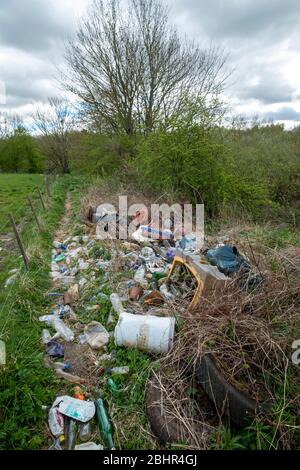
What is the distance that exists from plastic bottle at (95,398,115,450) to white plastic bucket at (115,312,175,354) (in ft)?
1.81

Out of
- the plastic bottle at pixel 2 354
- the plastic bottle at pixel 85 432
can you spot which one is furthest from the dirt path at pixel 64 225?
the plastic bottle at pixel 85 432

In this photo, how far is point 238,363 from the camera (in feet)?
6.68

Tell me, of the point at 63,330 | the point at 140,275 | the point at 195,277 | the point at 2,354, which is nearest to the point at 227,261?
the point at 195,277

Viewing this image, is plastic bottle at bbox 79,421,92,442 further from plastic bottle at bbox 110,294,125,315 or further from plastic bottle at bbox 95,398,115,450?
plastic bottle at bbox 110,294,125,315

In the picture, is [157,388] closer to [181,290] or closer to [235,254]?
[181,290]

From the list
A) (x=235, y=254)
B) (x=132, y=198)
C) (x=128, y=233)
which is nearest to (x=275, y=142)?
(x=132, y=198)

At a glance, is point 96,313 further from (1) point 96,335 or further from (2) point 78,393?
(2) point 78,393

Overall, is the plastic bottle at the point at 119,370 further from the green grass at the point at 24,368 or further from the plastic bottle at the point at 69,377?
the green grass at the point at 24,368

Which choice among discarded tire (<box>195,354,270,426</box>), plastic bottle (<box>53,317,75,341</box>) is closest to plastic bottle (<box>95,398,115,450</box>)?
discarded tire (<box>195,354,270,426</box>)

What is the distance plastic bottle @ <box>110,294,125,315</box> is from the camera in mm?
3154

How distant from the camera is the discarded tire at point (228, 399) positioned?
1.82m

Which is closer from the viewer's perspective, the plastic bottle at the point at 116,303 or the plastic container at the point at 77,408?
the plastic container at the point at 77,408

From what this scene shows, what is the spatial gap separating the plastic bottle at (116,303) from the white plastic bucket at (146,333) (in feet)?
1.67

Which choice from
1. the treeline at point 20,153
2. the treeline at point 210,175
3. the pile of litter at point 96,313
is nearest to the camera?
the pile of litter at point 96,313
